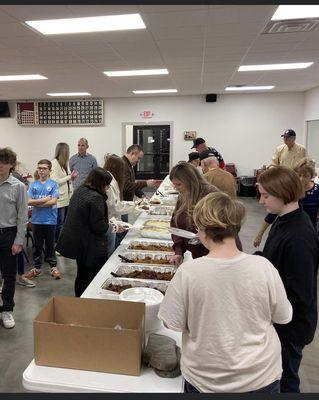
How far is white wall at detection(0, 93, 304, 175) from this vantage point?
29.1 ft

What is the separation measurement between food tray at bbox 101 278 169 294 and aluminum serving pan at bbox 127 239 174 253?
1.87 ft

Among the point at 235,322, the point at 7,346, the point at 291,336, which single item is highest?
the point at 235,322

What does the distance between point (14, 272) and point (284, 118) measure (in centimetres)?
815

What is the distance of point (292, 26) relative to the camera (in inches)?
136

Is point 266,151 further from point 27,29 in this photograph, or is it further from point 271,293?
point 271,293

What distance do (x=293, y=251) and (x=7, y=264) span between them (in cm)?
228

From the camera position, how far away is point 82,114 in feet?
31.1

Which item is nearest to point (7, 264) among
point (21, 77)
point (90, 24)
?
point (90, 24)

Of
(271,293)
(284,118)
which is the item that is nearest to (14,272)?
(271,293)

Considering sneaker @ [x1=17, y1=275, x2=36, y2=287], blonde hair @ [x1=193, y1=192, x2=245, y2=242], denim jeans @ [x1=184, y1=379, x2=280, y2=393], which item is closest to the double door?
sneaker @ [x1=17, y1=275, x2=36, y2=287]

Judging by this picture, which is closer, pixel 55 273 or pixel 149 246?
pixel 149 246

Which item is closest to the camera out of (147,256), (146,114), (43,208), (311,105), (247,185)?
(147,256)

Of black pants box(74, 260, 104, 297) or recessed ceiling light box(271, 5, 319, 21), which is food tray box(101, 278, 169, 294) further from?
recessed ceiling light box(271, 5, 319, 21)

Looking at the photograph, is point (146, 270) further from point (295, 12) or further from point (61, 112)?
point (61, 112)
